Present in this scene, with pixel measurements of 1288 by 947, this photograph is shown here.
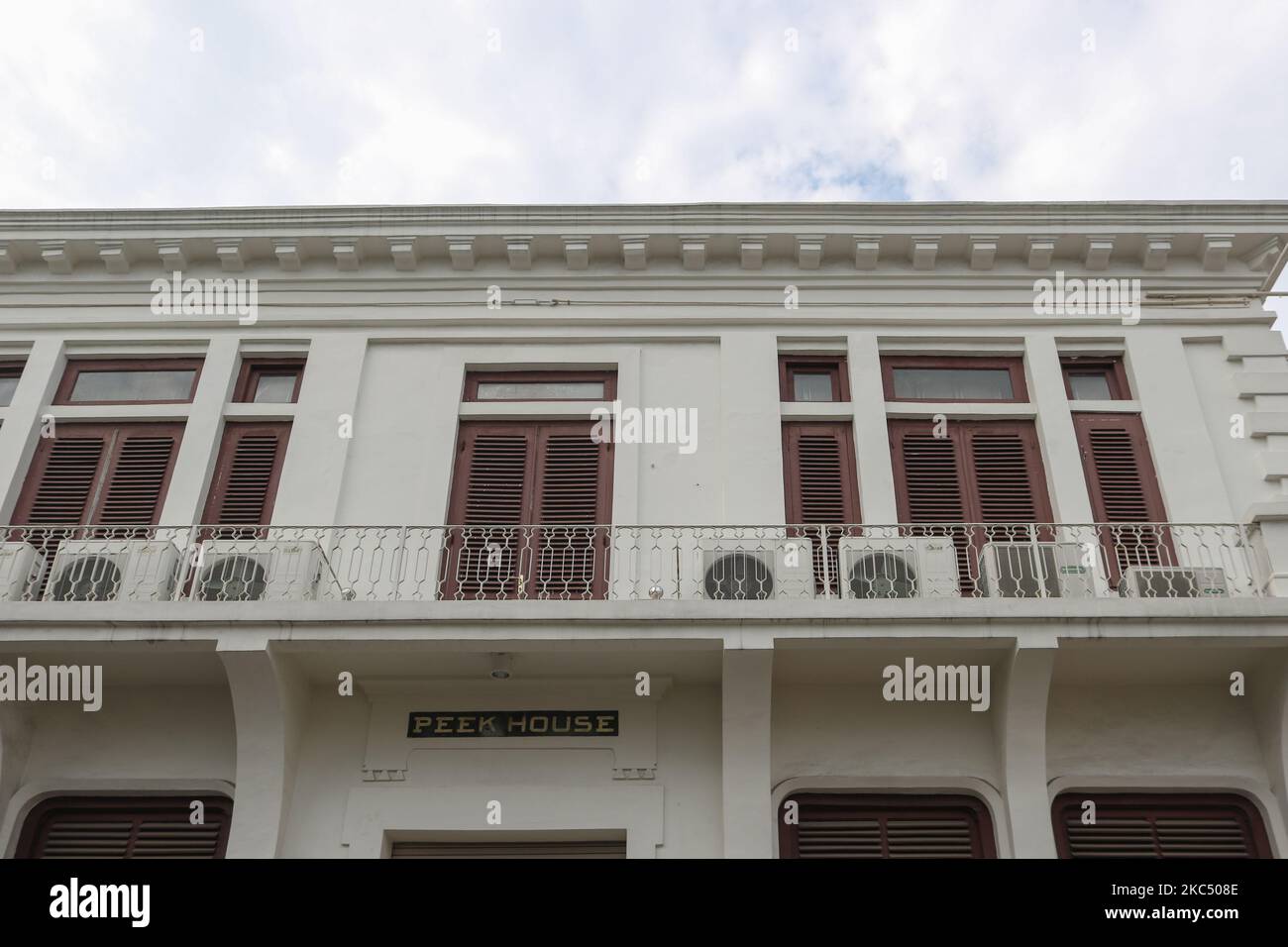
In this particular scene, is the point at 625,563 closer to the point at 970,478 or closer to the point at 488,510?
the point at 488,510

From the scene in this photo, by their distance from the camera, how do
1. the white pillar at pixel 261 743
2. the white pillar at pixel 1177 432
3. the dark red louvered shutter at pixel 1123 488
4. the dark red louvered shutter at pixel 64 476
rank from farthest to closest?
the dark red louvered shutter at pixel 64 476
the white pillar at pixel 1177 432
the dark red louvered shutter at pixel 1123 488
the white pillar at pixel 261 743

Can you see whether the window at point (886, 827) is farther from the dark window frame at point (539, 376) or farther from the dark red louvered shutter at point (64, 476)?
the dark red louvered shutter at point (64, 476)

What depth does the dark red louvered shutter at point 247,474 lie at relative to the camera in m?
11.5

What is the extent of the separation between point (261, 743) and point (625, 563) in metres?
3.58

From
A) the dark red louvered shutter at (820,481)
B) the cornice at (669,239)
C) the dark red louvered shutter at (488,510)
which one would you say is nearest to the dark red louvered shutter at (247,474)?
the dark red louvered shutter at (488,510)

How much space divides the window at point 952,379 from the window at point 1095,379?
53 cm

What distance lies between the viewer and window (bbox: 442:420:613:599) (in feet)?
35.5

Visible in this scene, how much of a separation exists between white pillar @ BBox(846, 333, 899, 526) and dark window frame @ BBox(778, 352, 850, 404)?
6.2 inches

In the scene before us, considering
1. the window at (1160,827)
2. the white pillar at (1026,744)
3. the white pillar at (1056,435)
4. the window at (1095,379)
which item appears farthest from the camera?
the window at (1095,379)

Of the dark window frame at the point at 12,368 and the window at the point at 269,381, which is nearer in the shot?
the window at the point at 269,381

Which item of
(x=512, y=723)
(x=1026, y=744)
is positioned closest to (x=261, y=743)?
(x=512, y=723)
